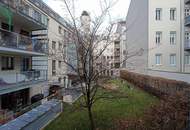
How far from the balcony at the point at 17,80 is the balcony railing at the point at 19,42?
1705mm

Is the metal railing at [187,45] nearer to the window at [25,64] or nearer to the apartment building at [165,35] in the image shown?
the apartment building at [165,35]

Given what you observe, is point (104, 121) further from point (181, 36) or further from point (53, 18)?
point (181, 36)

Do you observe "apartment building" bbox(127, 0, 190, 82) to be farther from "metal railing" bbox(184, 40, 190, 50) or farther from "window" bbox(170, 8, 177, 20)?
"metal railing" bbox(184, 40, 190, 50)

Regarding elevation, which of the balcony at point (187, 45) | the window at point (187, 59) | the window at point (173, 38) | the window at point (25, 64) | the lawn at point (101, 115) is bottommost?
the lawn at point (101, 115)

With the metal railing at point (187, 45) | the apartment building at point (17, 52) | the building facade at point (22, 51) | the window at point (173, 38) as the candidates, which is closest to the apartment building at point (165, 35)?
the window at point (173, 38)

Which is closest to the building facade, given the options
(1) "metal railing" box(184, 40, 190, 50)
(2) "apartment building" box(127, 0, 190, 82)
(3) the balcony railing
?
(3) the balcony railing

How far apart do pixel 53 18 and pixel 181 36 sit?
14786mm

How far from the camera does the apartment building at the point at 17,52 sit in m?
12.7

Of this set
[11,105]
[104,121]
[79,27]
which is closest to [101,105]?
[104,121]

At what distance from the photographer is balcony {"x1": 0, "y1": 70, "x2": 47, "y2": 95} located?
12158 mm

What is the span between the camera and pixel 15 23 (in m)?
16.4

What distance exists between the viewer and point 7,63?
1561cm

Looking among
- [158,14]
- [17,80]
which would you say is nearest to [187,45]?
[158,14]

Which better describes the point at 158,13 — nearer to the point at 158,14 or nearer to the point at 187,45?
the point at 158,14
